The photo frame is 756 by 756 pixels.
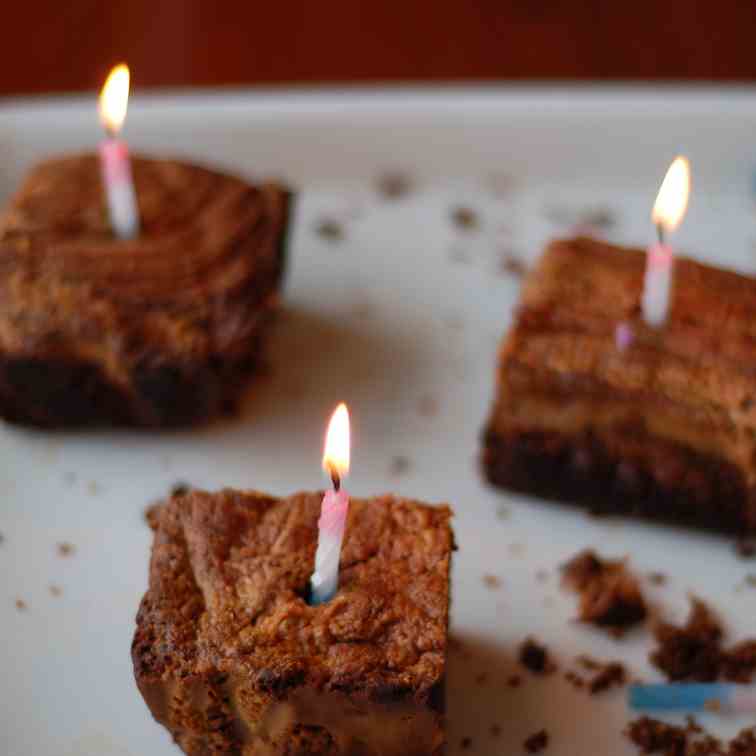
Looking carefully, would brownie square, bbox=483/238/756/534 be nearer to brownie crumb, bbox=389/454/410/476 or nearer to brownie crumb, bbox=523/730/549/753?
brownie crumb, bbox=389/454/410/476

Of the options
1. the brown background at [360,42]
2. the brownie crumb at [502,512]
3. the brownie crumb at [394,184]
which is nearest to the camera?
the brownie crumb at [502,512]

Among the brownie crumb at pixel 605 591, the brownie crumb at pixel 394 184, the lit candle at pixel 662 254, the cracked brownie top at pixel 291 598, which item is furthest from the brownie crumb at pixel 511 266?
the cracked brownie top at pixel 291 598

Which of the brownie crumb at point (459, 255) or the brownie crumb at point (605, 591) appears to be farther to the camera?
the brownie crumb at point (459, 255)

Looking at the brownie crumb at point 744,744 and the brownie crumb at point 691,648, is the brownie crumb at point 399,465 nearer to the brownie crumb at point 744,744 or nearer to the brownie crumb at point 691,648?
the brownie crumb at point 691,648

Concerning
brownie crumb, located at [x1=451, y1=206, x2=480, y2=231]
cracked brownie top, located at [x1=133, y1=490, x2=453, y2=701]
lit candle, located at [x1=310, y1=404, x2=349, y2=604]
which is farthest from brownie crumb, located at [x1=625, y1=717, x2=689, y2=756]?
brownie crumb, located at [x1=451, y1=206, x2=480, y2=231]

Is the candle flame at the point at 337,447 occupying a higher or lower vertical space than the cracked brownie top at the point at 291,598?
higher

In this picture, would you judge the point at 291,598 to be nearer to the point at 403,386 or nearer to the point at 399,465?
the point at 399,465
